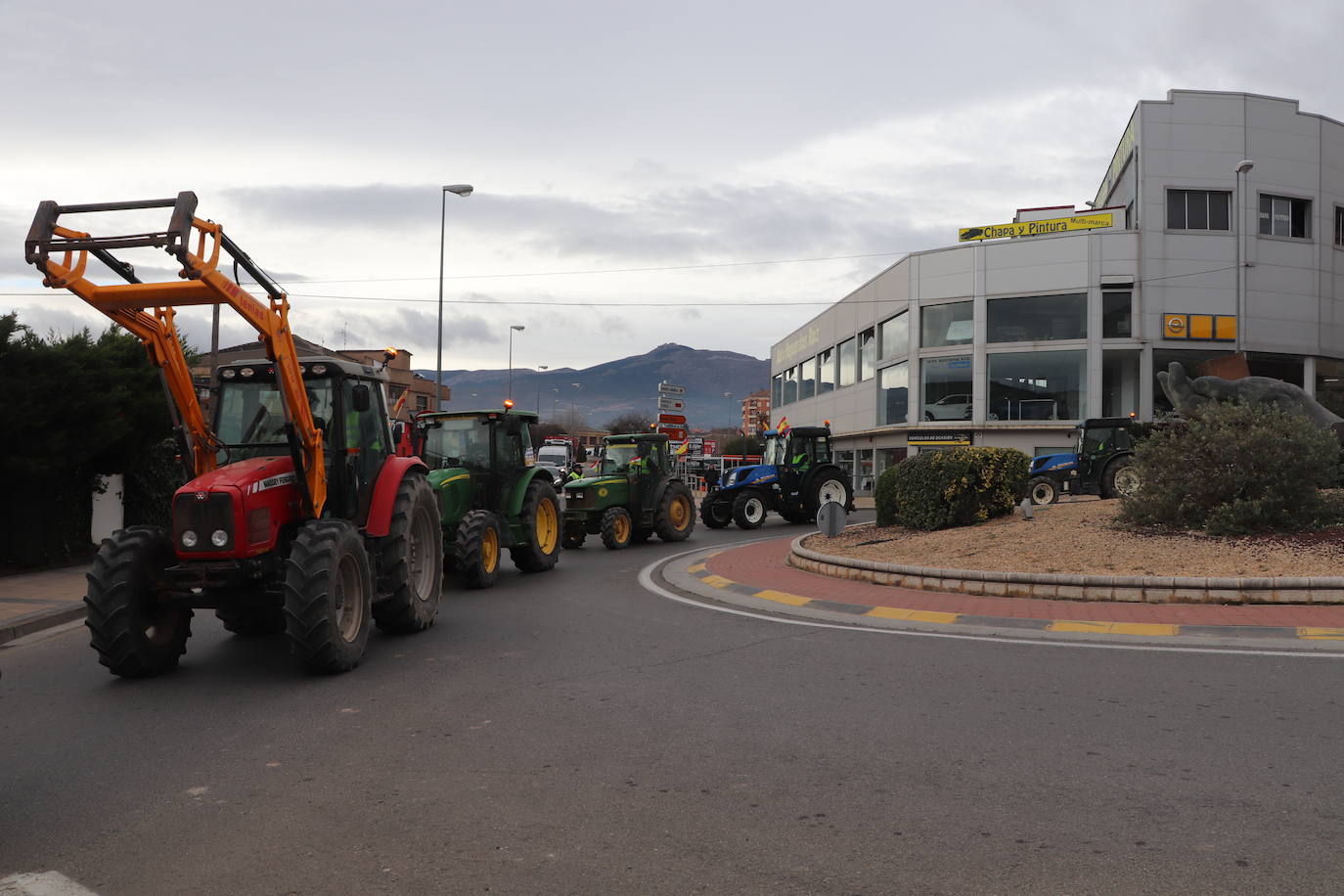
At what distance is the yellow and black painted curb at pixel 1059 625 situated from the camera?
8.05 metres

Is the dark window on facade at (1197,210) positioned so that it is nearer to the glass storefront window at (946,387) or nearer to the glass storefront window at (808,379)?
the glass storefront window at (946,387)

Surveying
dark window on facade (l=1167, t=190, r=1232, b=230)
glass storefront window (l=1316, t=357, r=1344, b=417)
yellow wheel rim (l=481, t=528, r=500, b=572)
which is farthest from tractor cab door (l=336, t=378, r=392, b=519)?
dark window on facade (l=1167, t=190, r=1232, b=230)

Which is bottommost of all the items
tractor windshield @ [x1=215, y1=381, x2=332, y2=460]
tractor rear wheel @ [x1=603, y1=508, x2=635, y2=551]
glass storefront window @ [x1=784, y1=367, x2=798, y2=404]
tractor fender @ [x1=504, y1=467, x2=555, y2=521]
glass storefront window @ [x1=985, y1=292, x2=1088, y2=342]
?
tractor rear wheel @ [x1=603, y1=508, x2=635, y2=551]

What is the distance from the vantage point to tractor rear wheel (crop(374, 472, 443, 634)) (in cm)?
841

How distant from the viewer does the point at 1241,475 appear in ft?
37.7

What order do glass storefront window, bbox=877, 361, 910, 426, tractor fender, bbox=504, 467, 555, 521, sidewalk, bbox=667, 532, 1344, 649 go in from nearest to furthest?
sidewalk, bbox=667, 532, 1344, 649, tractor fender, bbox=504, 467, 555, 521, glass storefront window, bbox=877, 361, 910, 426

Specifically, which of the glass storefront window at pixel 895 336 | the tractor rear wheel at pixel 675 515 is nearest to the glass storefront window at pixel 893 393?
the glass storefront window at pixel 895 336

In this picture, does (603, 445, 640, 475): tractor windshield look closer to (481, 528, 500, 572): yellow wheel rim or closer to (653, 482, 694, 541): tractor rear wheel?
(653, 482, 694, 541): tractor rear wheel

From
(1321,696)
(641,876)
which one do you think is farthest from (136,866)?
(1321,696)

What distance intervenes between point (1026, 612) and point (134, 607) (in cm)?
755

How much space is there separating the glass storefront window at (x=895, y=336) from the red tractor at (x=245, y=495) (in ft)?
132

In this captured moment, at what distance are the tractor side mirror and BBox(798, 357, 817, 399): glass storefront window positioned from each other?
5660cm

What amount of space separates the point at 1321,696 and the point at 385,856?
548 cm

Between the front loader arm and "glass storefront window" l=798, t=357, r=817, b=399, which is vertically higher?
"glass storefront window" l=798, t=357, r=817, b=399
